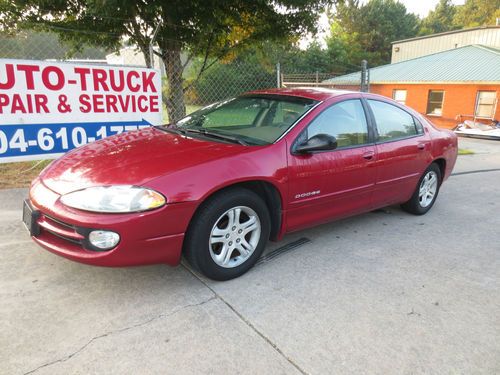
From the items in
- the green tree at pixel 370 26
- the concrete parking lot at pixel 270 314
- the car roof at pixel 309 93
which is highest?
the green tree at pixel 370 26

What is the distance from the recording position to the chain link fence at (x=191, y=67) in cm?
754

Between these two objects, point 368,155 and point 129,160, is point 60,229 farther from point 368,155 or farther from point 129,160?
point 368,155

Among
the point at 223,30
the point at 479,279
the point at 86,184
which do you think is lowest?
the point at 479,279

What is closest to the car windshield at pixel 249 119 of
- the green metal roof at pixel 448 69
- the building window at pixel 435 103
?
the green metal roof at pixel 448 69

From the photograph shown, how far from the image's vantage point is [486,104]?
19.0 metres

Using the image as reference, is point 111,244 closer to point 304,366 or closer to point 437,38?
point 304,366

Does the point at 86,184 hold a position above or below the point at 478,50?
below

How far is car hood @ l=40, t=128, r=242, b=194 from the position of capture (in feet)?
9.06

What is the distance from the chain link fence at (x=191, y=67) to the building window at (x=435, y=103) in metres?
4.17

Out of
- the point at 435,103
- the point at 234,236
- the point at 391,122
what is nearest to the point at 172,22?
the point at 391,122

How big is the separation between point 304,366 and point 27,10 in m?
6.47

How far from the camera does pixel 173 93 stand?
7.18m

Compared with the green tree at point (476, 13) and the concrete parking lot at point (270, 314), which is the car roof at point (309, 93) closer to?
the concrete parking lot at point (270, 314)

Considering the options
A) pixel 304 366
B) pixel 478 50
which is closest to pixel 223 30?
pixel 304 366
